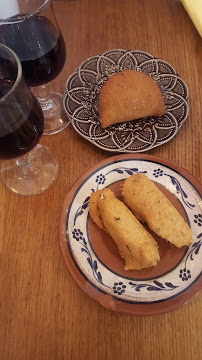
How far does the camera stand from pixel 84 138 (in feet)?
2.63

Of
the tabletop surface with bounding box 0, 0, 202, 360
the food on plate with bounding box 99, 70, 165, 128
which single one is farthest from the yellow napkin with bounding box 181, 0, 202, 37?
the food on plate with bounding box 99, 70, 165, 128

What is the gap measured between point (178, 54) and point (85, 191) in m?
0.53

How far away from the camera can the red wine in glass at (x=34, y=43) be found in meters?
0.67

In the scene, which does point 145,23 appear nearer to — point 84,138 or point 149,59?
point 149,59

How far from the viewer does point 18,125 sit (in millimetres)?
587

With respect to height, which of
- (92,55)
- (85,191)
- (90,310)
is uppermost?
(92,55)

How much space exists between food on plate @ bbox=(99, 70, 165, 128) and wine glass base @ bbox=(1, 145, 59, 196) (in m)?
0.16

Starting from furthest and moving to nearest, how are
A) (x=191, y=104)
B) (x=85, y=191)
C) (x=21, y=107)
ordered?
(x=191, y=104)
(x=85, y=191)
(x=21, y=107)

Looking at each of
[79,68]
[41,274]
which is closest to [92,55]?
[79,68]

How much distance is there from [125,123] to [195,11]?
0.43 meters

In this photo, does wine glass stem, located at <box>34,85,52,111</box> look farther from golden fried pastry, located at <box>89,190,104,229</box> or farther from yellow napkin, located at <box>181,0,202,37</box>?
yellow napkin, located at <box>181,0,202,37</box>

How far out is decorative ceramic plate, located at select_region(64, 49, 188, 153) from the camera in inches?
30.6

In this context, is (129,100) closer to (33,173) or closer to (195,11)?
(33,173)

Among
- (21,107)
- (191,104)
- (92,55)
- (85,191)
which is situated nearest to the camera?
(21,107)
